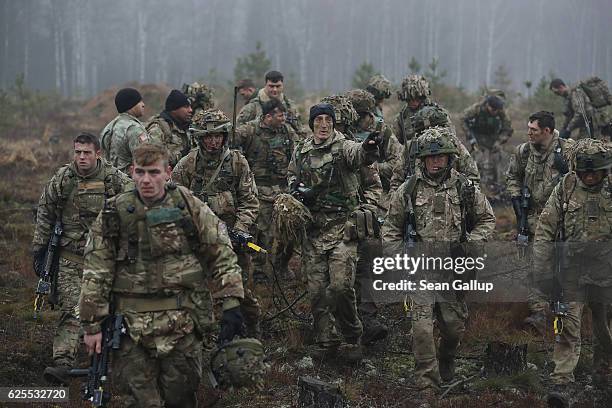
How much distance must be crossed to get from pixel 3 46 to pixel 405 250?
58.1 meters

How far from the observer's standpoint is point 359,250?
7.37m

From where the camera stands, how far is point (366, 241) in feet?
24.5

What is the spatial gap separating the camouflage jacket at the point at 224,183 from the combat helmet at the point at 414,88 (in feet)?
9.82

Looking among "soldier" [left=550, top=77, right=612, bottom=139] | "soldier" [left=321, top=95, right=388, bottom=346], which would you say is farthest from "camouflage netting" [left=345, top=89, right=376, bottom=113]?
"soldier" [left=550, top=77, right=612, bottom=139]

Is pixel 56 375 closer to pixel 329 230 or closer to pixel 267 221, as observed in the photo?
pixel 329 230

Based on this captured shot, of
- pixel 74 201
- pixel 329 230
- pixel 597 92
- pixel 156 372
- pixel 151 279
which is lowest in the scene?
pixel 156 372

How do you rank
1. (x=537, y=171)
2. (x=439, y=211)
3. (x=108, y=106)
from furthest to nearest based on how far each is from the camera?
(x=108, y=106) → (x=537, y=171) → (x=439, y=211)

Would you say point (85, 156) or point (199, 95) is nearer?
point (85, 156)

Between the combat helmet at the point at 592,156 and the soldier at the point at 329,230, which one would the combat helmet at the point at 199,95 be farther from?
the combat helmet at the point at 592,156

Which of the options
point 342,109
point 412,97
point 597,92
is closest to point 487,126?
point 597,92

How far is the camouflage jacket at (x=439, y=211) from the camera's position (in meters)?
6.39

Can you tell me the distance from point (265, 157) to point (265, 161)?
6cm

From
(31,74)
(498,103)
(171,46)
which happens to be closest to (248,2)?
(171,46)

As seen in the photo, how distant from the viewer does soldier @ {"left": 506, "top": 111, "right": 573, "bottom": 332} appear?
825cm
